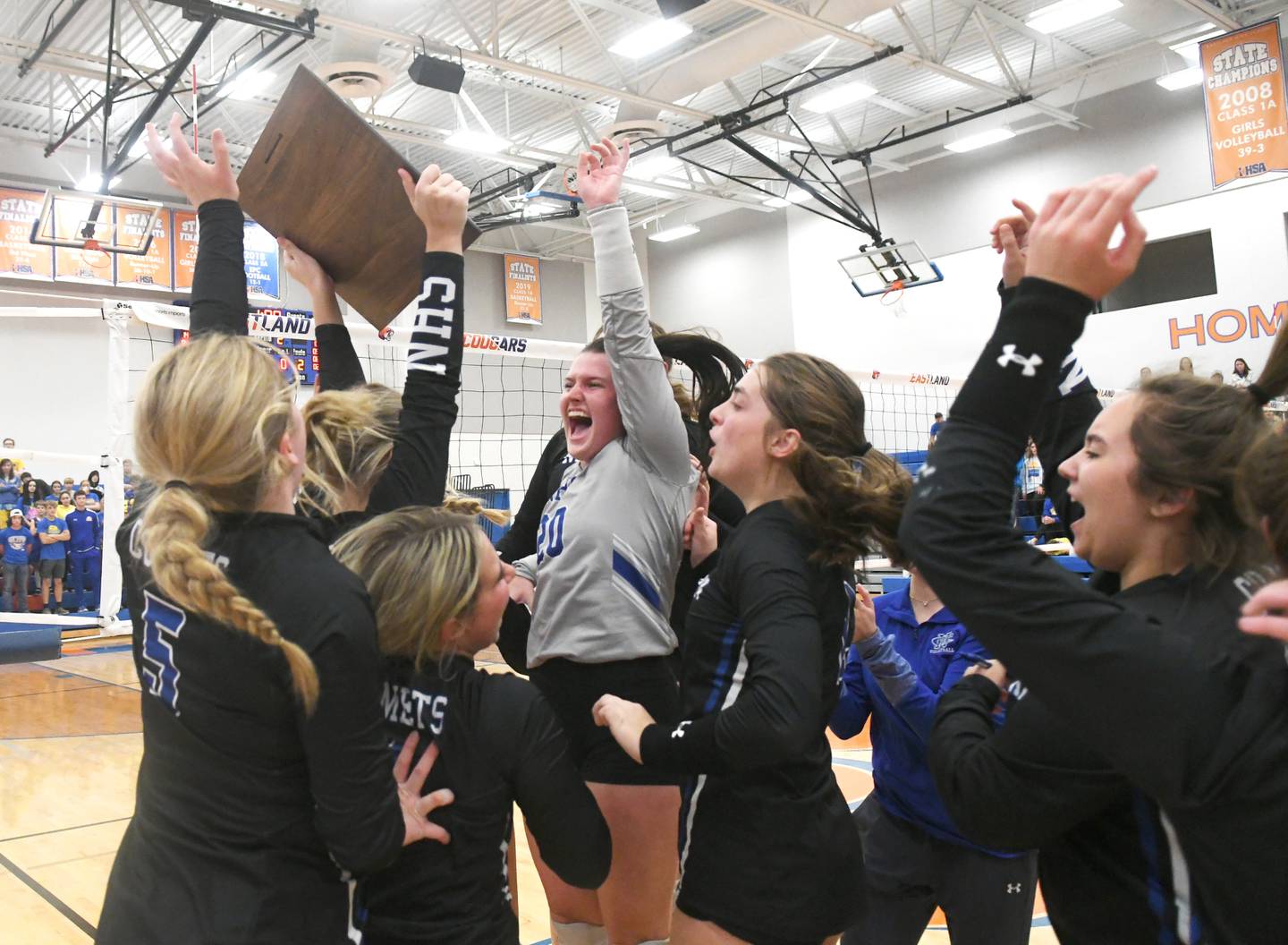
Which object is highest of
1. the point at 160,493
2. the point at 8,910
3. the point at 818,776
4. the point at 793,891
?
the point at 160,493

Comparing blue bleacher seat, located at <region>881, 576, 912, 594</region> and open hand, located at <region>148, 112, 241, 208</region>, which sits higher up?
open hand, located at <region>148, 112, 241, 208</region>

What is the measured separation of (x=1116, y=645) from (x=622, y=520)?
1.10m

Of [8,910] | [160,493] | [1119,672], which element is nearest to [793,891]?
[1119,672]

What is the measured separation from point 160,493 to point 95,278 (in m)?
16.1

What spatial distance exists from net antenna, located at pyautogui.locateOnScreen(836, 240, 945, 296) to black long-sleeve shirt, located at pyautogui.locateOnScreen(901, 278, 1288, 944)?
14052mm

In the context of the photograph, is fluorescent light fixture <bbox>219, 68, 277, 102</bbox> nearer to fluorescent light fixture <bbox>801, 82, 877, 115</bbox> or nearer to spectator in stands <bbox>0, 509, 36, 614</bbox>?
spectator in stands <bbox>0, 509, 36, 614</bbox>

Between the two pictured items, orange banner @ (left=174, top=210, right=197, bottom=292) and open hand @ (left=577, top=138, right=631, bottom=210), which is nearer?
open hand @ (left=577, top=138, right=631, bottom=210)

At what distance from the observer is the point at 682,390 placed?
2.40m

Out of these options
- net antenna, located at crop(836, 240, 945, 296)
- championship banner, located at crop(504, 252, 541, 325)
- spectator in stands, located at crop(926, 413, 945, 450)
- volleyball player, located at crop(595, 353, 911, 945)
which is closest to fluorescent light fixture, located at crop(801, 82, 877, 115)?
net antenna, located at crop(836, 240, 945, 296)

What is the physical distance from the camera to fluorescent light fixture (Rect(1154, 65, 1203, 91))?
13.5 meters

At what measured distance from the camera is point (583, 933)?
78.0 inches

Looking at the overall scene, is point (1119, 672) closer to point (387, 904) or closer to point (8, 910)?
point (387, 904)

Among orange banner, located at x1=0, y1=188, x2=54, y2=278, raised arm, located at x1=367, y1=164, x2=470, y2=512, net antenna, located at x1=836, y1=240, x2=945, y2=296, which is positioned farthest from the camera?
net antenna, located at x1=836, y1=240, x2=945, y2=296

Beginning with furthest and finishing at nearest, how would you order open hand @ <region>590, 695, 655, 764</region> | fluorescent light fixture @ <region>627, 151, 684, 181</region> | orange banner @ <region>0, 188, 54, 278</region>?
1. fluorescent light fixture @ <region>627, 151, 684, 181</region>
2. orange banner @ <region>0, 188, 54, 278</region>
3. open hand @ <region>590, 695, 655, 764</region>
